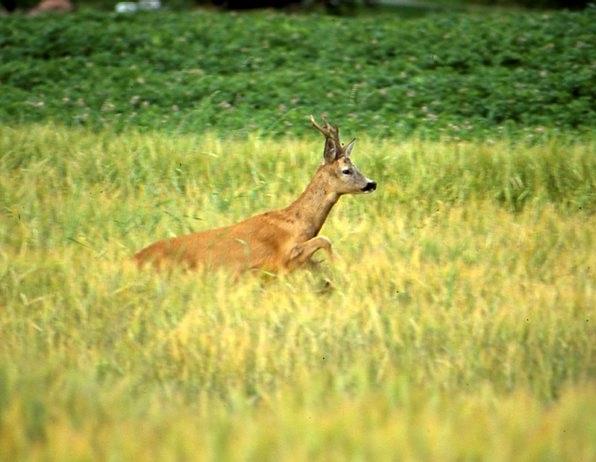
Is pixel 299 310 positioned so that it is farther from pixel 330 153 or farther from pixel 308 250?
pixel 330 153

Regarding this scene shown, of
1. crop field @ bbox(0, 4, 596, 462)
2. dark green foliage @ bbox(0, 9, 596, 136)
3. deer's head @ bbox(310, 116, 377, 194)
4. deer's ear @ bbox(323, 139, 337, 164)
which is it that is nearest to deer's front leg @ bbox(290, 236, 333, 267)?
crop field @ bbox(0, 4, 596, 462)

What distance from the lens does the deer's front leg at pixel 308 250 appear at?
30.3 ft

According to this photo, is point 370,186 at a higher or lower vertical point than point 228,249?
higher

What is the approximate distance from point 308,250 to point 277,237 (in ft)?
0.86

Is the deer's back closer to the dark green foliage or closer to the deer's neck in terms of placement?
the deer's neck

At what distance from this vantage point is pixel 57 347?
24.1 ft

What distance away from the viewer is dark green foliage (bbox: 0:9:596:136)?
16.5 m

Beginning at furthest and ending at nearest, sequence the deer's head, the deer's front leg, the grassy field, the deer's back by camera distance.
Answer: the deer's head, the deer's front leg, the deer's back, the grassy field

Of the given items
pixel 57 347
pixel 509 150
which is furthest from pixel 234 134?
pixel 57 347

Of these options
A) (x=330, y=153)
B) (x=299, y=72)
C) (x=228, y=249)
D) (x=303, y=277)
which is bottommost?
(x=299, y=72)

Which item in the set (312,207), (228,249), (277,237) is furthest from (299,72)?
(228,249)

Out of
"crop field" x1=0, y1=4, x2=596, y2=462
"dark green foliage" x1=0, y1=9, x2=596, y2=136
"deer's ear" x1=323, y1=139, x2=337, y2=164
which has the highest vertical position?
"deer's ear" x1=323, y1=139, x2=337, y2=164

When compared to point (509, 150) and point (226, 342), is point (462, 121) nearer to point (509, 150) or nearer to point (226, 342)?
point (509, 150)

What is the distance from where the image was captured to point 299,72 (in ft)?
63.7
